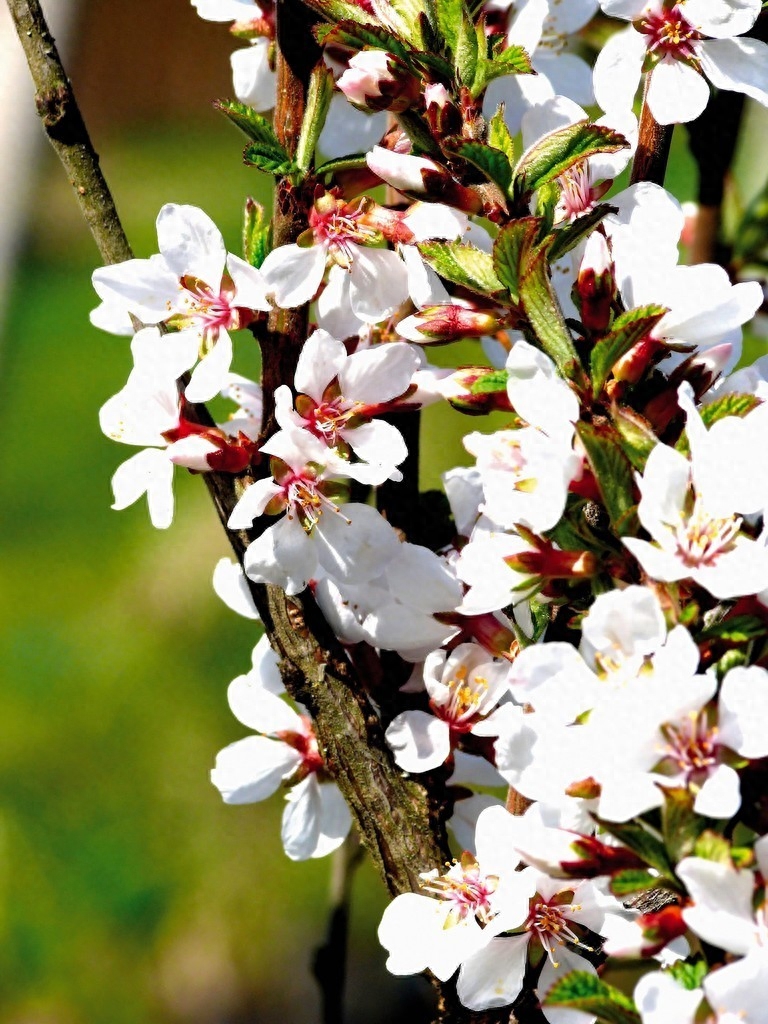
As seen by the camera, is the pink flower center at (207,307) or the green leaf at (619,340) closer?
the green leaf at (619,340)

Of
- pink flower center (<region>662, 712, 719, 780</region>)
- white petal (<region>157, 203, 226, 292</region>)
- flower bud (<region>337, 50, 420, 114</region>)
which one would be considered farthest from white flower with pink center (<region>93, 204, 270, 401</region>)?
pink flower center (<region>662, 712, 719, 780</region>)

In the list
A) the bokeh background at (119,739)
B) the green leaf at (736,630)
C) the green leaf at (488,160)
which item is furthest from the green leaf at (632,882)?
the bokeh background at (119,739)

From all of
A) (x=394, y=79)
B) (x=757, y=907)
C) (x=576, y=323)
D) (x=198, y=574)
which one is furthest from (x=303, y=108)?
(x=198, y=574)

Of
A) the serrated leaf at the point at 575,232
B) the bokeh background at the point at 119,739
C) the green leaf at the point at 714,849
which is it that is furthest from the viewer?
the bokeh background at the point at 119,739

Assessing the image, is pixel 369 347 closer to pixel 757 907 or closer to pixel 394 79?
pixel 394 79

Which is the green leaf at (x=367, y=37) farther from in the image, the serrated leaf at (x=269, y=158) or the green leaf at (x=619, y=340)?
the green leaf at (x=619, y=340)

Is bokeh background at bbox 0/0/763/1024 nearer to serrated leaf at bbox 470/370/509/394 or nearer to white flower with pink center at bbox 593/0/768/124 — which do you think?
white flower with pink center at bbox 593/0/768/124
